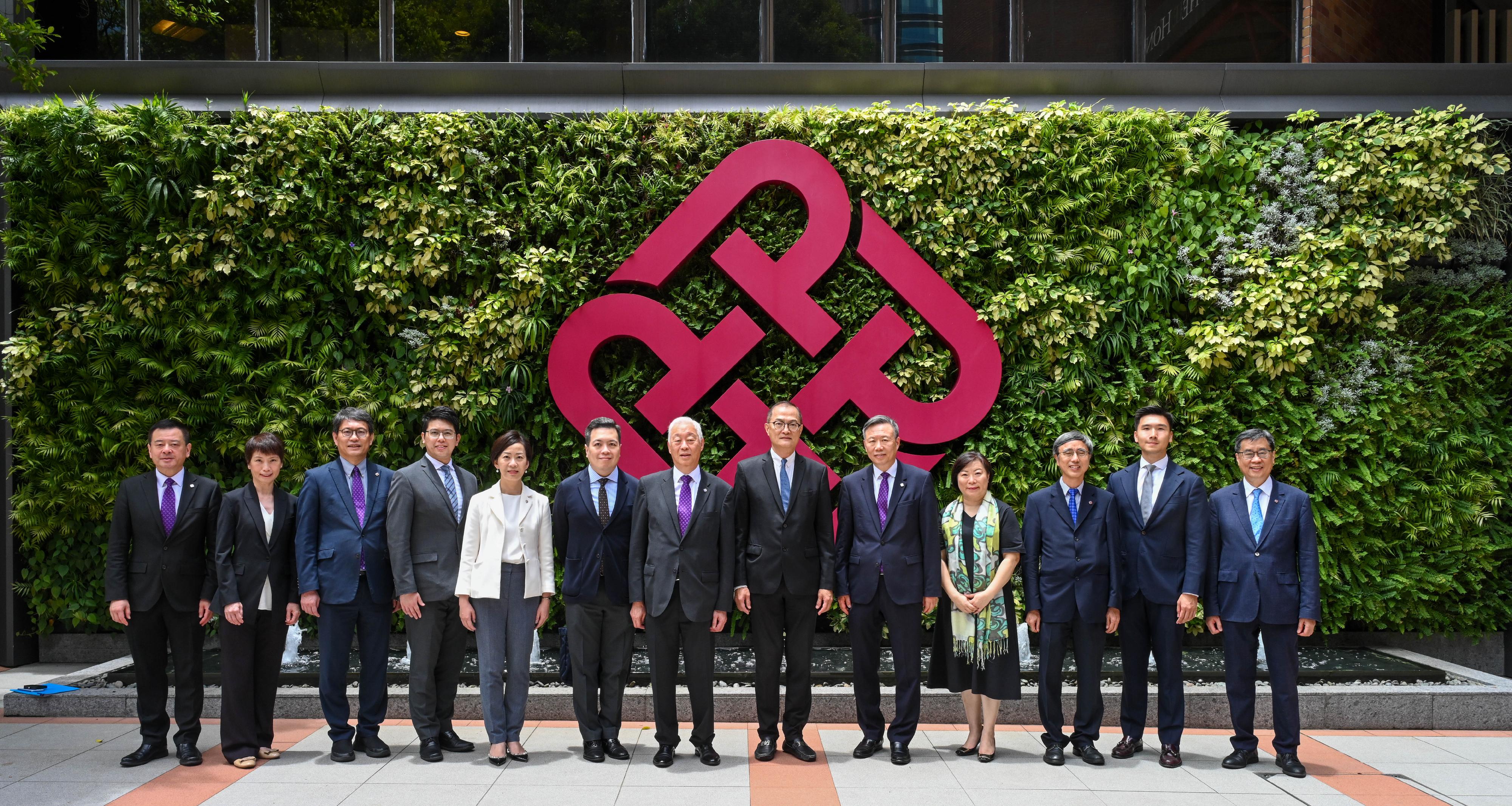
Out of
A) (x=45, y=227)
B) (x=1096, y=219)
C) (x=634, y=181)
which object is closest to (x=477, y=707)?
(x=634, y=181)

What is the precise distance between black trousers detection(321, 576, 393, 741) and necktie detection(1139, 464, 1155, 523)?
12.0 ft

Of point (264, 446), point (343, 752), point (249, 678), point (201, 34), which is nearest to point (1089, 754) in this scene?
point (343, 752)

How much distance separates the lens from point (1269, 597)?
163 inches

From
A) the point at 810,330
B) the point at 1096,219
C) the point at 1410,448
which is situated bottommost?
the point at 1410,448

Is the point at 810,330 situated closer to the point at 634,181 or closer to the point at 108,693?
the point at 634,181

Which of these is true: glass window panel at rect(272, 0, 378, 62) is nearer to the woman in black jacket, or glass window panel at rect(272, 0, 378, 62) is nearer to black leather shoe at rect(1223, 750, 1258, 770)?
the woman in black jacket

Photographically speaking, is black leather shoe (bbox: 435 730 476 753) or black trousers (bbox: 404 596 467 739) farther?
black leather shoe (bbox: 435 730 476 753)

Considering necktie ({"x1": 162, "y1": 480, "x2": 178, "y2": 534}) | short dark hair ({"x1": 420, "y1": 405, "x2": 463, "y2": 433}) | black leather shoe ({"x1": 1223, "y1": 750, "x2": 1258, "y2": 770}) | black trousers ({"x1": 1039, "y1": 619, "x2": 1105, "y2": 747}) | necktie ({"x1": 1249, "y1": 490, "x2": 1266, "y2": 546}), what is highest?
short dark hair ({"x1": 420, "y1": 405, "x2": 463, "y2": 433})

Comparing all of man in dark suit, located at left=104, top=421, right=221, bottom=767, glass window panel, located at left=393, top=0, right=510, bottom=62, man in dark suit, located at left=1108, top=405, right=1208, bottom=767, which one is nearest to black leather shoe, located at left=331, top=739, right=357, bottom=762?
man in dark suit, located at left=104, top=421, right=221, bottom=767

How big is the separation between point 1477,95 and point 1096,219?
2924 millimetres

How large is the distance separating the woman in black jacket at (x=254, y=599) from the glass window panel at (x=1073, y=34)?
5.71 meters

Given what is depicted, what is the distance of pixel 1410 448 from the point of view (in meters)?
6.03

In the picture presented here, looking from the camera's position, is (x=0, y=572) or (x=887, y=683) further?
(x=0, y=572)

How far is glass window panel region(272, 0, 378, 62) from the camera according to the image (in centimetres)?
669
